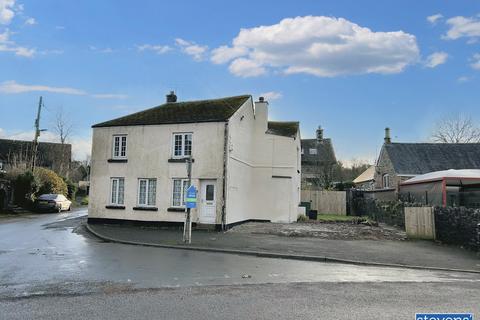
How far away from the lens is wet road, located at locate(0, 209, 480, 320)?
7.18 meters

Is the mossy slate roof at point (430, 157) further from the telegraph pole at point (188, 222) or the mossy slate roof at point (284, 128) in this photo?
the telegraph pole at point (188, 222)

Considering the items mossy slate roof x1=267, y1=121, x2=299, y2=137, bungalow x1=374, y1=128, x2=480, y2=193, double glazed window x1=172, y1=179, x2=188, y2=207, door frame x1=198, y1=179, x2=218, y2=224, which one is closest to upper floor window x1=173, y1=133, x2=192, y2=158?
double glazed window x1=172, y1=179, x2=188, y2=207

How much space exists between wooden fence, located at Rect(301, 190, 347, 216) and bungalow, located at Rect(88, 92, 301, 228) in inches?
471

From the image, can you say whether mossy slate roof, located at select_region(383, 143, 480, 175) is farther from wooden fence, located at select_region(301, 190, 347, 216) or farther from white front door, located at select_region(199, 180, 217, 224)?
white front door, located at select_region(199, 180, 217, 224)

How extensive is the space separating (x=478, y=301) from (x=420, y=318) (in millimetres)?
2396

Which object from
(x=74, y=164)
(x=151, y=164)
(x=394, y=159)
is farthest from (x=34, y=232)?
(x=74, y=164)

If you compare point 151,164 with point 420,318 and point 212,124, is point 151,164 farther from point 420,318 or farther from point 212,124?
point 420,318

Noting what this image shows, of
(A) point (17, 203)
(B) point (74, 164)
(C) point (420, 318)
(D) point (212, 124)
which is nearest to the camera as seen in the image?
(C) point (420, 318)

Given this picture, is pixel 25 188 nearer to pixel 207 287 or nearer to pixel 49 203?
pixel 49 203

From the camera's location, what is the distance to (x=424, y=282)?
10.4 m

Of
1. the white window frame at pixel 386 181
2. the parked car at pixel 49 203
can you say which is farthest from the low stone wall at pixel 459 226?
the parked car at pixel 49 203

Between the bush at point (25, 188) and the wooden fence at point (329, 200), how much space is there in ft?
78.0

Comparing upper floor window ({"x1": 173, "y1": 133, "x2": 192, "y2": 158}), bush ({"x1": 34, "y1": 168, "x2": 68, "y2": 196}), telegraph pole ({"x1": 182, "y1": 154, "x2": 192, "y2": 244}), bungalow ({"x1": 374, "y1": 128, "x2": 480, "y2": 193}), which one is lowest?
telegraph pole ({"x1": 182, "y1": 154, "x2": 192, "y2": 244})

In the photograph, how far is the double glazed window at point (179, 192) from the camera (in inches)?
889
